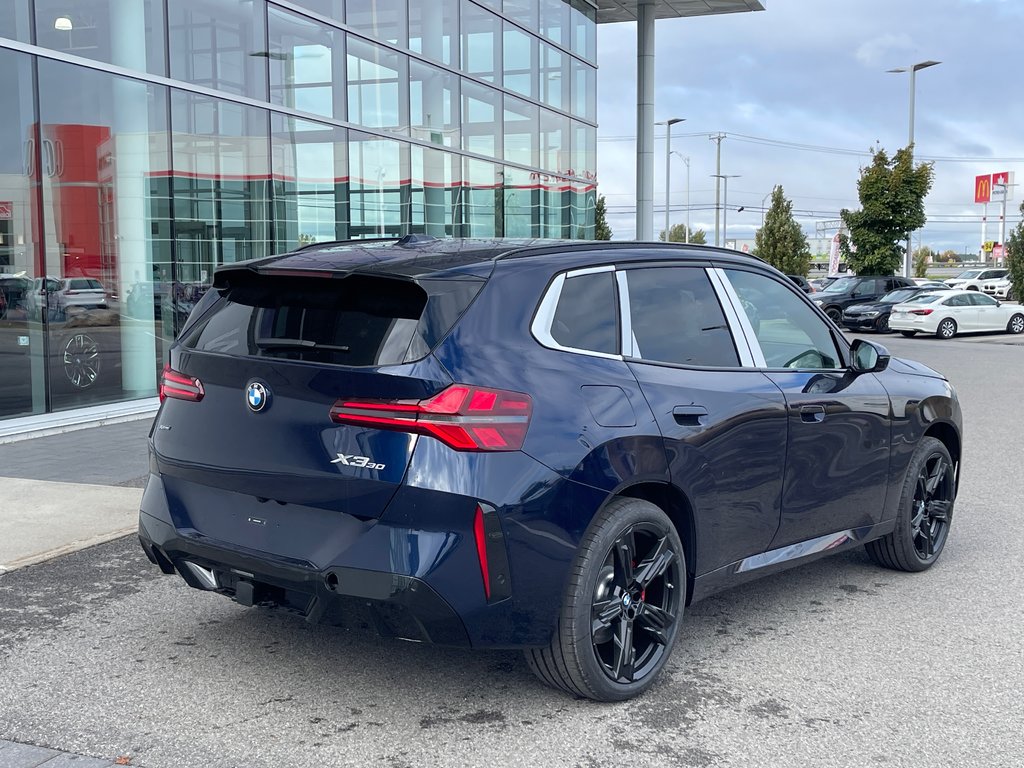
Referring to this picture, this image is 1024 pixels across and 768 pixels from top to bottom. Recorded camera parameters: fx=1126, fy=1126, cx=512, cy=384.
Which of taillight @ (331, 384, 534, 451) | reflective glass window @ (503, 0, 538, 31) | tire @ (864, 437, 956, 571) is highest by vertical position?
reflective glass window @ (503, 0, 538, 31)

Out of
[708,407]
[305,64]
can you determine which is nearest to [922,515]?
[708,407]

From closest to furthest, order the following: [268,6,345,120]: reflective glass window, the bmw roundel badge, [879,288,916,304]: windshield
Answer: the bmw roundel badge, [268,6,345,120]: reflective glass window, [879,288,916,304]: windshield

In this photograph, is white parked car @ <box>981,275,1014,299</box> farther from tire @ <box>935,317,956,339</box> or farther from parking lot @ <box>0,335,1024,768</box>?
parking lot @ <box>0,335,1024,768</box>

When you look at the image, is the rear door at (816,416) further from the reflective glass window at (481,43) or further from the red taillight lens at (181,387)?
the reflective glass window at (481,43)

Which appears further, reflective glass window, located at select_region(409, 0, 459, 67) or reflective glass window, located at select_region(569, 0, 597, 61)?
reflective glass window, located at select_region(569, 0, 597, 61)

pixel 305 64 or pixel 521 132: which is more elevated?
pixel 305 64

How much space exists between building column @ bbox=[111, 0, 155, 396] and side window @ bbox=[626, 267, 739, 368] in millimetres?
9412

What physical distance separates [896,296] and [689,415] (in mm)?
30067

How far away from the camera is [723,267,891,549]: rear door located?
496cm

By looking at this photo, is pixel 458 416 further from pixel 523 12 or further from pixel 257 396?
pixel 523 12

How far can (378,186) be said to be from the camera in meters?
17.2

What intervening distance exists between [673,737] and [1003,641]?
187 centimetres

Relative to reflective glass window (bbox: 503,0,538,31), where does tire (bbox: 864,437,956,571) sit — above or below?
below

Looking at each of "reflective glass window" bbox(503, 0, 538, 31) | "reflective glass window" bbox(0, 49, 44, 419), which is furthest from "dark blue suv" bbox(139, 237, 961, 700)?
"reflective glass window" bbox(503, 0, 538, 31)
